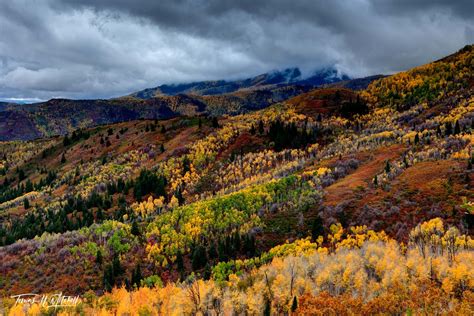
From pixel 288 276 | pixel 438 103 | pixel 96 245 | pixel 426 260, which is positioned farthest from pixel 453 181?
pixel 438 103

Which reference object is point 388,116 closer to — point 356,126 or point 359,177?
point 356,126

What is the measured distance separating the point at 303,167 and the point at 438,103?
95687 millimetres

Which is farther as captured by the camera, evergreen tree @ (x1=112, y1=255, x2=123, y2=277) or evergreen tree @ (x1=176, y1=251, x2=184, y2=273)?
evergreen tree @ (x1=176, y1=251, x2=184, y2=273)

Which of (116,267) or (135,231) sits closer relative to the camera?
(116,267)

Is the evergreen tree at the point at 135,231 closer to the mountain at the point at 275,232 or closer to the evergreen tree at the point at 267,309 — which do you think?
the mountain at the point at 275,232

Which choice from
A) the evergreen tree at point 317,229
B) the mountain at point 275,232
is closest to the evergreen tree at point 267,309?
the mountain at point 275,232

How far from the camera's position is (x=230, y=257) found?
84.4 m

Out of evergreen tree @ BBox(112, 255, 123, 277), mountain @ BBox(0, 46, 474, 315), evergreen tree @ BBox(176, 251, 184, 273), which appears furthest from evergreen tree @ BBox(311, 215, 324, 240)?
evergreen tree @ BBox(112, 255, 123, 277)

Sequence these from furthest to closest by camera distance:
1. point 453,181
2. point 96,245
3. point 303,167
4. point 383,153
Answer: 1. point 303,167
2. point 383,153
3. point 96,245
4. point 453,181

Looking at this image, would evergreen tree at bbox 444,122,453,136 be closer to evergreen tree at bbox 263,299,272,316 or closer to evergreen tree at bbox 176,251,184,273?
evergreen tree at bbox 176,251,184,273

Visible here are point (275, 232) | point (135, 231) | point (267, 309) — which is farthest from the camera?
point (135, 231)

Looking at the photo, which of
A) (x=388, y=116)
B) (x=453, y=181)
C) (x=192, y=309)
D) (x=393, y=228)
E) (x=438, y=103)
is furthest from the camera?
(x=388, y=116)

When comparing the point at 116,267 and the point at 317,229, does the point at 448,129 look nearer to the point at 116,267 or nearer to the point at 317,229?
the point at 317,229

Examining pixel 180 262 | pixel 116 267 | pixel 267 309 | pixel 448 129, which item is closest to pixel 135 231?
pixel 116 267
